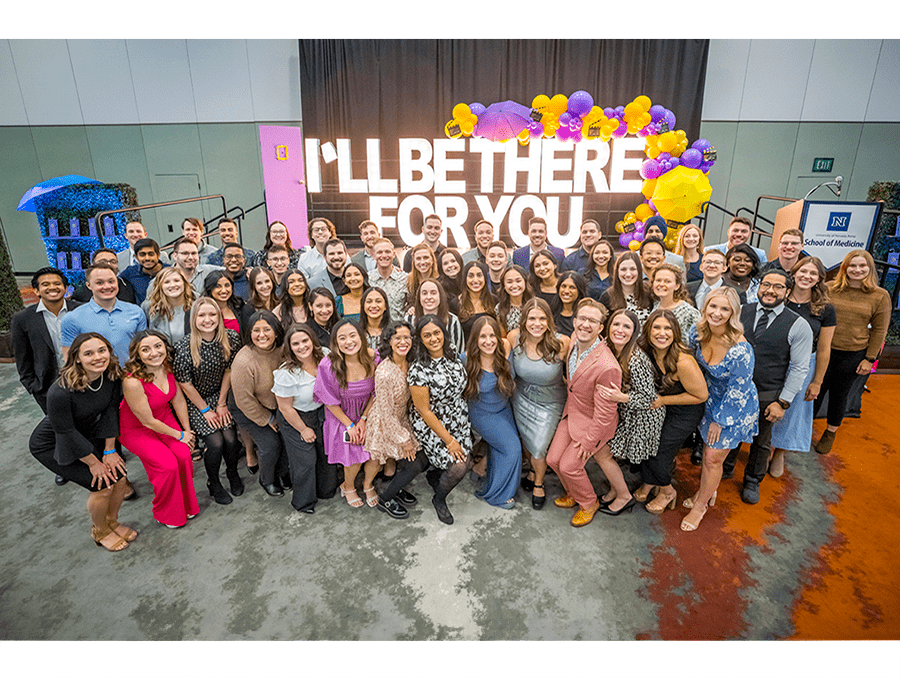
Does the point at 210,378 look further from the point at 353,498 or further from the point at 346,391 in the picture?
the point at 353,498

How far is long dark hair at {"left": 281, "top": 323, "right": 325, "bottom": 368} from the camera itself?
2.93 metres

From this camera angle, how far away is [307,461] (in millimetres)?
3162

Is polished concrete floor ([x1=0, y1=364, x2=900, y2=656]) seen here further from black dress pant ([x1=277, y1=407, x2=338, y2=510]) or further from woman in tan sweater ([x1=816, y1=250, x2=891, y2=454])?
woman in tan sweater ([x1=816, y1=250, x2=891, y2=454])

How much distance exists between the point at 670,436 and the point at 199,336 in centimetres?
319

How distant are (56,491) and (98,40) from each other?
31.9 feet

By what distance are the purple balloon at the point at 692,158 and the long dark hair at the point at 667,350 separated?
5.12 meters

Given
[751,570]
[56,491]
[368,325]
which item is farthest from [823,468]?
[56,491]

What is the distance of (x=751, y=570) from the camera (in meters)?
2.75

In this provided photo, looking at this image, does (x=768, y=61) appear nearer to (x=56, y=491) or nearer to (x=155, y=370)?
(x=155, y=370)

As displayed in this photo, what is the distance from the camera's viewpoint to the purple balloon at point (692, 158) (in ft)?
22.0

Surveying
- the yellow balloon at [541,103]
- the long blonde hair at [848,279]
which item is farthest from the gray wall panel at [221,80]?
the long blonde hair at [848,279]

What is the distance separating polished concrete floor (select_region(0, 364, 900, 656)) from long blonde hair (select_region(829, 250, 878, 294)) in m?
1.52

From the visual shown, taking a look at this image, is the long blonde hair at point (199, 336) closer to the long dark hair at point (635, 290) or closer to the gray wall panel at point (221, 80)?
the long dark hair at point (635, 290)

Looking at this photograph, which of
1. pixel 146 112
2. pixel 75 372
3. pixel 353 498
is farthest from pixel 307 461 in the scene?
pixel 146 112
